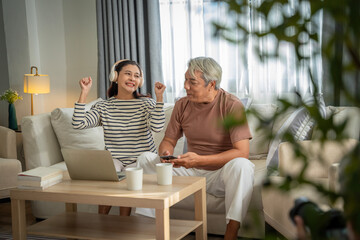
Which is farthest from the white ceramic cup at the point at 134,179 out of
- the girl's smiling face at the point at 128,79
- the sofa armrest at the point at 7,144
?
the sofa armrest at the point at 7,144

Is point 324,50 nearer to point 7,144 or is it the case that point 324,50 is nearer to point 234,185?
point 234,185

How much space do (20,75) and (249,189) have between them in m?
3.18

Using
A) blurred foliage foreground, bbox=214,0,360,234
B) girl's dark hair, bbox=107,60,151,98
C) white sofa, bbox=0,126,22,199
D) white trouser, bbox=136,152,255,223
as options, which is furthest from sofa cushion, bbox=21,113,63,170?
blurred foliage foreground, bbox=214,0,360,234

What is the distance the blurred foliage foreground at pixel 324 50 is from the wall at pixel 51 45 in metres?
4.95

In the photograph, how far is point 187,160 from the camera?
2.89 m

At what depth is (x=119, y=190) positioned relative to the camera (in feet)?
7.98

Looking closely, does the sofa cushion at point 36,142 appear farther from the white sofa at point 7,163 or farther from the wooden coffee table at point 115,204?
the wooden coffee table at point 115,204

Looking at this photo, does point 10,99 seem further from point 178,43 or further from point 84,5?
point 178,43

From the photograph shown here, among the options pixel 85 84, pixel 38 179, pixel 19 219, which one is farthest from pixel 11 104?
pixel 38 179

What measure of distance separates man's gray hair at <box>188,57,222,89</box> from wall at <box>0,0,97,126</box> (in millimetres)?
2255

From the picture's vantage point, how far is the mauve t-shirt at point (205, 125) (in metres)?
3.07

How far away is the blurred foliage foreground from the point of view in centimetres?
31

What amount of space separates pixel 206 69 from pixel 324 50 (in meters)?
2.86

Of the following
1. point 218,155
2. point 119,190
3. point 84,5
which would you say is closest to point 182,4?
point 84,5
